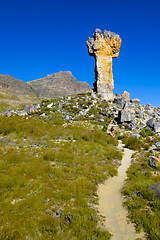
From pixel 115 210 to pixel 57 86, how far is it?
128 meters

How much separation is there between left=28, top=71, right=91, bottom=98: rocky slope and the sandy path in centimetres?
10542

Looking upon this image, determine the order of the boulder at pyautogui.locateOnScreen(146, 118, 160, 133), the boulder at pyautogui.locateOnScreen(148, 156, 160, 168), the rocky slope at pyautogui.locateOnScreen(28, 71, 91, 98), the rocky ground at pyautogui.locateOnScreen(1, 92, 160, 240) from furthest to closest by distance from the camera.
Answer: the rocky slope at pyautogui.locateOnScreen(28, 71, 91, 98) → the boulder at pyautogui.locateOnScreen(146, 118, 160, 133) → the boulder at pyautogui.locateOnScreen(148, 156, 160, 168) → the rocky ground at pyautogui.locateOnScreen(1, 92, 160, 240)

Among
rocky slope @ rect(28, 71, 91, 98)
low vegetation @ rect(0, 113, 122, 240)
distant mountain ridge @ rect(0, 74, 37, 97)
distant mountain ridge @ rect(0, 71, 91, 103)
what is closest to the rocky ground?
low vegetation @ rect(0, 113, 122, 240)

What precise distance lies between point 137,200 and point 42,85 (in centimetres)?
13776

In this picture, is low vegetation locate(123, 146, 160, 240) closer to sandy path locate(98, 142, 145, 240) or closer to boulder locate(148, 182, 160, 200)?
boulder locate(148, 182, 160, 200)

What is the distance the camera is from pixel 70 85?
136m

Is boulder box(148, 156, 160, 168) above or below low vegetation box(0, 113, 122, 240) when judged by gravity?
above

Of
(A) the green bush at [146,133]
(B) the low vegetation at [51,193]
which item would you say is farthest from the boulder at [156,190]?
(A) the green bush at [146,133]

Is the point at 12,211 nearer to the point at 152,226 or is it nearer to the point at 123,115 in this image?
the point at 152,226

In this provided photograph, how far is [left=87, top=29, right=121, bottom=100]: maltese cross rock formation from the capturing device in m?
33.7

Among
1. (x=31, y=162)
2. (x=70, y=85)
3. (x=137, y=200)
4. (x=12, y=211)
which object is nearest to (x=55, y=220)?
(x=12, y=211)

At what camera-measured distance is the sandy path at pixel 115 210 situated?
511cm

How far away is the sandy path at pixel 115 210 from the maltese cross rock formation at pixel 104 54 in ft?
91.5

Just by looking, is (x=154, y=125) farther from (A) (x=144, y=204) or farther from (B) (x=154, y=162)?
(A) (x=144, y=204)
